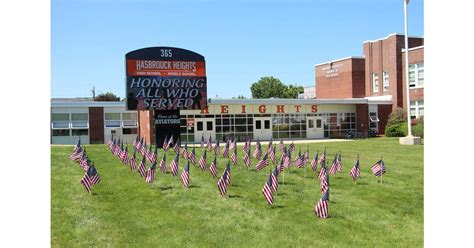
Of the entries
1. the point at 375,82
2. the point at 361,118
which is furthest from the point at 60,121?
the point at 375,82

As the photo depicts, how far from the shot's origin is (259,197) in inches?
427

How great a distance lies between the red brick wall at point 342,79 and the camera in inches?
1844

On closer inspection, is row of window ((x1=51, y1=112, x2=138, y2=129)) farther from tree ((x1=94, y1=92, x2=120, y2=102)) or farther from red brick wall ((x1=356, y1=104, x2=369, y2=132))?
tree ((x1=94, y1=92, x2=120, y2=102))

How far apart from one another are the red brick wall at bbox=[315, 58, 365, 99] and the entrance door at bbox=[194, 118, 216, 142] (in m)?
17.5

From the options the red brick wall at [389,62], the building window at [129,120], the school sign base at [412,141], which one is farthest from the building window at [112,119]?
the red brick wall at [389,62]

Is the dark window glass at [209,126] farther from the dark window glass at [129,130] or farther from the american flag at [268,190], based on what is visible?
the american flag at [268,190]

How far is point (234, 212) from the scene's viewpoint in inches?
371

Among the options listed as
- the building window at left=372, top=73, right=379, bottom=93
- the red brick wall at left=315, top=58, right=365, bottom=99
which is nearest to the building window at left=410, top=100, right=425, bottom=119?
the building window at left=372, top=73, right=379, bottom=93

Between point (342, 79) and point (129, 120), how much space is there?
75.7 feet

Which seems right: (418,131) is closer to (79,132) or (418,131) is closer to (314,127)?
(314,127)

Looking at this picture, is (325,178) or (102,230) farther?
(325,178)
